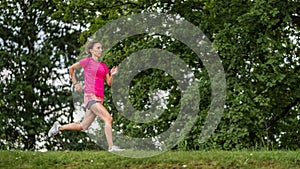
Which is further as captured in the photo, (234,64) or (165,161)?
(234,64)

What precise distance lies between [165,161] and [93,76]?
1828mm

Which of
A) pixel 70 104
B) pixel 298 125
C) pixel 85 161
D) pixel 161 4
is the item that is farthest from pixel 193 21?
pixel 70 104

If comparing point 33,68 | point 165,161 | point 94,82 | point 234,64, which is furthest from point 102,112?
point 33,68

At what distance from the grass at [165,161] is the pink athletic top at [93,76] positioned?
49.8 inches

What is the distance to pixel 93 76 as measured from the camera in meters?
8.30

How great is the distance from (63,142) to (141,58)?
37.8 feet

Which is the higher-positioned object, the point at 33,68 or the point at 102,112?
the point at 33,68

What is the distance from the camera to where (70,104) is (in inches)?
1065

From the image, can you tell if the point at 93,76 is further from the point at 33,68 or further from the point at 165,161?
the point at 33,68

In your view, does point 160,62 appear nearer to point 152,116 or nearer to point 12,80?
point 152,116

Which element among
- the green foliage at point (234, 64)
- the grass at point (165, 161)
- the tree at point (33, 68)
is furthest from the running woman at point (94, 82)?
the tree at point (33, 68)

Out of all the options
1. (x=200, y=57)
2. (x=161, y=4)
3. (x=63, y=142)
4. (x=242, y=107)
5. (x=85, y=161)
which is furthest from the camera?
(x=63, y=142)

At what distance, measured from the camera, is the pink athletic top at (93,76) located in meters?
8.29

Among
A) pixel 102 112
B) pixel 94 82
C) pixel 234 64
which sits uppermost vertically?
pixel 234 64
